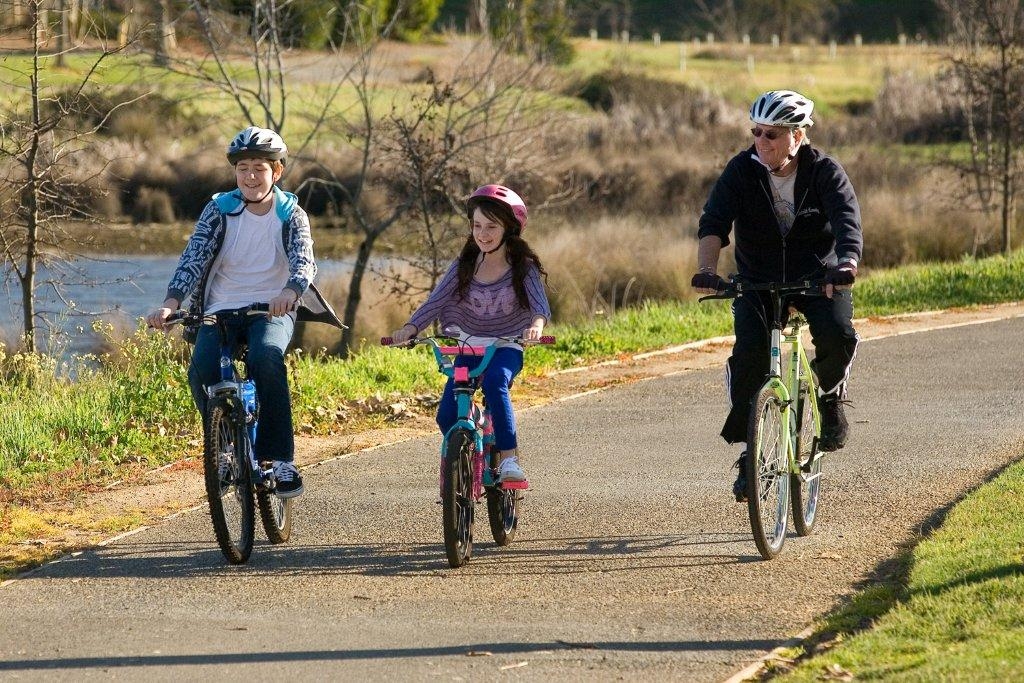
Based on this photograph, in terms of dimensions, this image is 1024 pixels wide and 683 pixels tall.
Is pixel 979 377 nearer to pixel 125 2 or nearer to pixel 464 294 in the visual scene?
pixel 464 294

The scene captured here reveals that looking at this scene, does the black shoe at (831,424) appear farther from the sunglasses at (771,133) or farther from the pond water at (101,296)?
the pond water at (101,296)

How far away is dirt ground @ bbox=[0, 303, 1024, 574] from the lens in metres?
7.26

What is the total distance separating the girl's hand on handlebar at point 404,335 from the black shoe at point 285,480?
0.88 m

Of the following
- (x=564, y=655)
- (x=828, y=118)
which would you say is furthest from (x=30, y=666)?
(x=828, y=118)

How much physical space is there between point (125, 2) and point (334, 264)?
9480mm

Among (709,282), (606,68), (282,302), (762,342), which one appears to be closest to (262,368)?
(282,302)

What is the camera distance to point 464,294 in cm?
666

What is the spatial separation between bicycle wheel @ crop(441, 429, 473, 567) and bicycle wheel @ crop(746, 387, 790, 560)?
1.13 m

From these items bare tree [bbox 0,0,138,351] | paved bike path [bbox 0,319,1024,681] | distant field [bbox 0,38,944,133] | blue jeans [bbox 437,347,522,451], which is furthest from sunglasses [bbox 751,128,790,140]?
distant field [bbox 0,38,944,133]

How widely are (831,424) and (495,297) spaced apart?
66.1 inches

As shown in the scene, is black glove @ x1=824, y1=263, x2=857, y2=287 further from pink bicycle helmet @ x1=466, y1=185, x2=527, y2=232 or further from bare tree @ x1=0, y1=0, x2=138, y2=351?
bare tree @ x1=0, y1=0, x2=138, y2=351

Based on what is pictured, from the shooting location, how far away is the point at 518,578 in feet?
20.8

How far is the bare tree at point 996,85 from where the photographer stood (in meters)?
21.9

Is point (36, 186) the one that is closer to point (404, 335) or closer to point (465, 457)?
point (404, 335)
